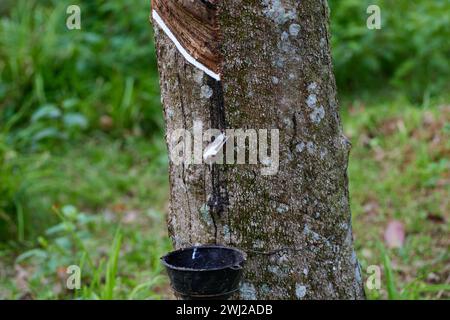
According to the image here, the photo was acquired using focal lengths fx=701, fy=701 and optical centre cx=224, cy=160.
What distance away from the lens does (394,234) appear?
13.0ft

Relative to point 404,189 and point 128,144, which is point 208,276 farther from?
point 128,144

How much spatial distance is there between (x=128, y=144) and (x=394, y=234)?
8.30 ft

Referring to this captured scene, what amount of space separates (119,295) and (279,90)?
5.12 feet

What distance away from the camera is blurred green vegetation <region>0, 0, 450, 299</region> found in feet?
12.5

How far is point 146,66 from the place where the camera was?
20.9 ft

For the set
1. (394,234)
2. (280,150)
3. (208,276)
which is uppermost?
(280,150)

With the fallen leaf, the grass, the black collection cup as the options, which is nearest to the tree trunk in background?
the black collection cup

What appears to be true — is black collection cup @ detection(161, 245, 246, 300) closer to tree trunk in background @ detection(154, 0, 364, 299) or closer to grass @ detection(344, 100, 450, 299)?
tree trunk in background @ detection(154, 0, 364, 299)

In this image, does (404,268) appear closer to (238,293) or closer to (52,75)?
(238,293)

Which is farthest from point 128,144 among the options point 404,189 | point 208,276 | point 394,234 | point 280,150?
point 208,276

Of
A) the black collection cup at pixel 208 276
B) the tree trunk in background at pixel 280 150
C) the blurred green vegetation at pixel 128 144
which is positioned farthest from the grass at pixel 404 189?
the black collection cup at pixel 208 276

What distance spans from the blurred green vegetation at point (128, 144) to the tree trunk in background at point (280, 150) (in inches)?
28.0

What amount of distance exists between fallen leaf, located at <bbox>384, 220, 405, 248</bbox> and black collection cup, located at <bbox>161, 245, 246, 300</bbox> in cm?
185
